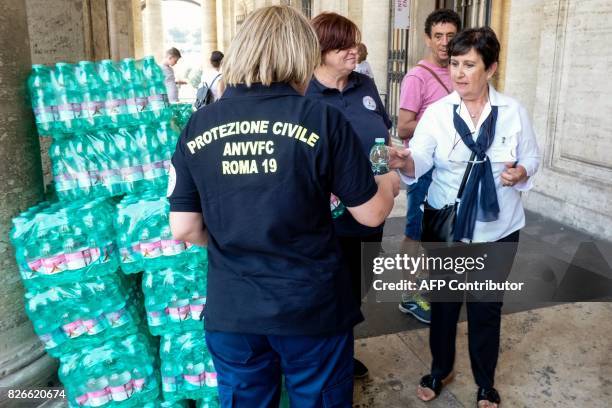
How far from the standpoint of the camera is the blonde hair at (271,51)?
176cm

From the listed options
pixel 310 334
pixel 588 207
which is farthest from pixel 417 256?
pixel 310 334

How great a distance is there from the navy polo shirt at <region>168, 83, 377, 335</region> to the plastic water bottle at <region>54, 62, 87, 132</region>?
1064 mm

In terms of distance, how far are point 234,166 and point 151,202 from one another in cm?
102

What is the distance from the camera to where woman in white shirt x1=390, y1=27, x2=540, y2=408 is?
272 centimetres

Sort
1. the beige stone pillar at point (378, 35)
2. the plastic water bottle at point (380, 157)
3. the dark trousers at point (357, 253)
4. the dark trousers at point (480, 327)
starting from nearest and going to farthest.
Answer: the plastic water bottle at point (380, 157), the dark trousers at point (480, 327), the dark trousers at point (357, 253), the beige stone pillar at point (378, 35)

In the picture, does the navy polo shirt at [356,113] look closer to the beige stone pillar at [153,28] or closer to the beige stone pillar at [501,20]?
the beige stone pillar at [501,20]

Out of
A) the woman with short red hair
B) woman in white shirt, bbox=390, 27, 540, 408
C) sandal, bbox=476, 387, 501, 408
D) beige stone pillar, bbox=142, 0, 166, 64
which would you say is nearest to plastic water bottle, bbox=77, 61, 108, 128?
the woman with short red hair

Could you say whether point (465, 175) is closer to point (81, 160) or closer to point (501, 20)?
point (81, 160)

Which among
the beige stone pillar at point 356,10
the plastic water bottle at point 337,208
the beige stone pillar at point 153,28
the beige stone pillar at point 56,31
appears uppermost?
the beige stone pillar at point 153,28

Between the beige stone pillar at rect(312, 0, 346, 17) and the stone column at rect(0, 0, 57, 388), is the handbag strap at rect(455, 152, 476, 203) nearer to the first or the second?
A: the stone column at rect(0, 0, 57, 388)

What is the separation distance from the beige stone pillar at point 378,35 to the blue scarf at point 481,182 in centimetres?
847

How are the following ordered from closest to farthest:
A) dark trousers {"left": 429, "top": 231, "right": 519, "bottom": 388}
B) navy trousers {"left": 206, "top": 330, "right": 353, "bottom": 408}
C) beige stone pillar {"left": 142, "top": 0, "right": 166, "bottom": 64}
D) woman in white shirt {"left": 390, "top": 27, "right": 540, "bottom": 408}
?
navy trousers {"left": 206, "top": 330, "right": 353, "bottom": 408} < woman in white shirt {"left": 390, "top": 27, "right": 540, "bottom": 408} < dark trousers {"left": 429, "top": 231, "right": 519, "bottom": 388} < beige stone pillar {"left": 142, "top": 0, "right": 166, "bottom": 64}

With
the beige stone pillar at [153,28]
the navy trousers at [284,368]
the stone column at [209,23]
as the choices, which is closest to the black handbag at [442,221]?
the navy trousers at [284,368]

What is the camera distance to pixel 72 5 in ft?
10.6
